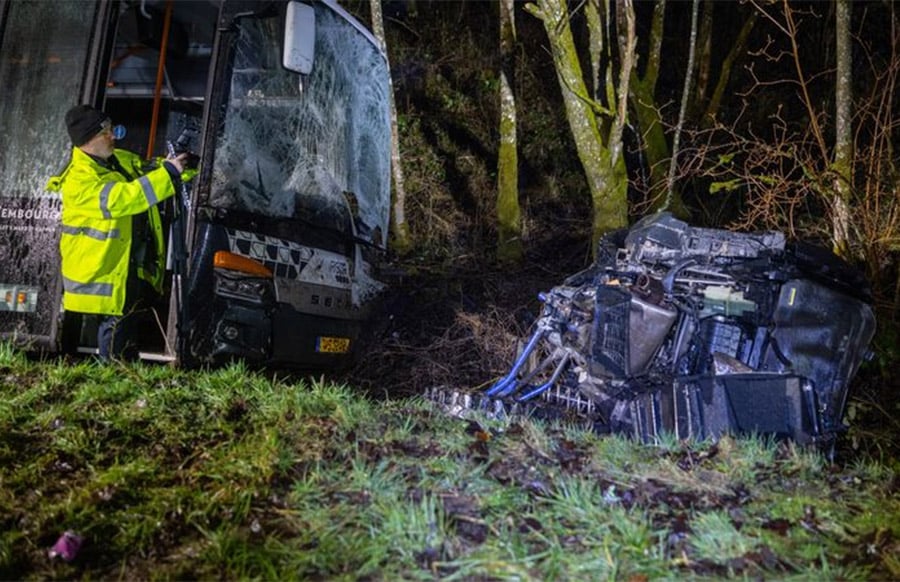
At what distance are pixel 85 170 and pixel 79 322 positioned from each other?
965mm

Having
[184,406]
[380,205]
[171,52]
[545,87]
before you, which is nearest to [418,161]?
[545,87]

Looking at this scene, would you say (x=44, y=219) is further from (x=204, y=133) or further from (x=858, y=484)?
(x=858, y=484)

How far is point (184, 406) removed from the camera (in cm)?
339

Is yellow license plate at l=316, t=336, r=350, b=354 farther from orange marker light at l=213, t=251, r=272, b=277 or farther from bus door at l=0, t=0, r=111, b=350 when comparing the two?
bus door at l=0, t=0, r=111, b=350

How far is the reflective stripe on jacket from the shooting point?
13.7 feet

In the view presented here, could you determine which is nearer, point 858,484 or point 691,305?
point 858,484

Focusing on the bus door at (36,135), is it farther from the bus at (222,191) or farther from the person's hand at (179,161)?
the person's hand at (179,161)

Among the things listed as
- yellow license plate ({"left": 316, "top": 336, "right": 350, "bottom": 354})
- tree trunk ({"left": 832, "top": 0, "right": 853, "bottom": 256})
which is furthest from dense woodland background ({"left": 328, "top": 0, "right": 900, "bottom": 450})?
yellow license plate ({"left": 316, "top": 336, "right": 350, "bottom": 354})

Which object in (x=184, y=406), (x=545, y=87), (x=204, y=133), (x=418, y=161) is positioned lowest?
(x=184, y=406)

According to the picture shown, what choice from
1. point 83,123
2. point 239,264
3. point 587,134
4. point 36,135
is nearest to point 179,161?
point 83,123

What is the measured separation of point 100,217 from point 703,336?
3.56 metres

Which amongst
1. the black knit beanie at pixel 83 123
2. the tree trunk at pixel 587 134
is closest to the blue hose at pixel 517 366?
the black knit beanie at pixel 83 123

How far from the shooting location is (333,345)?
17.4 ft

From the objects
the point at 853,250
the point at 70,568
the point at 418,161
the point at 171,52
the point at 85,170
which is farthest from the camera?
the point at 418,161
